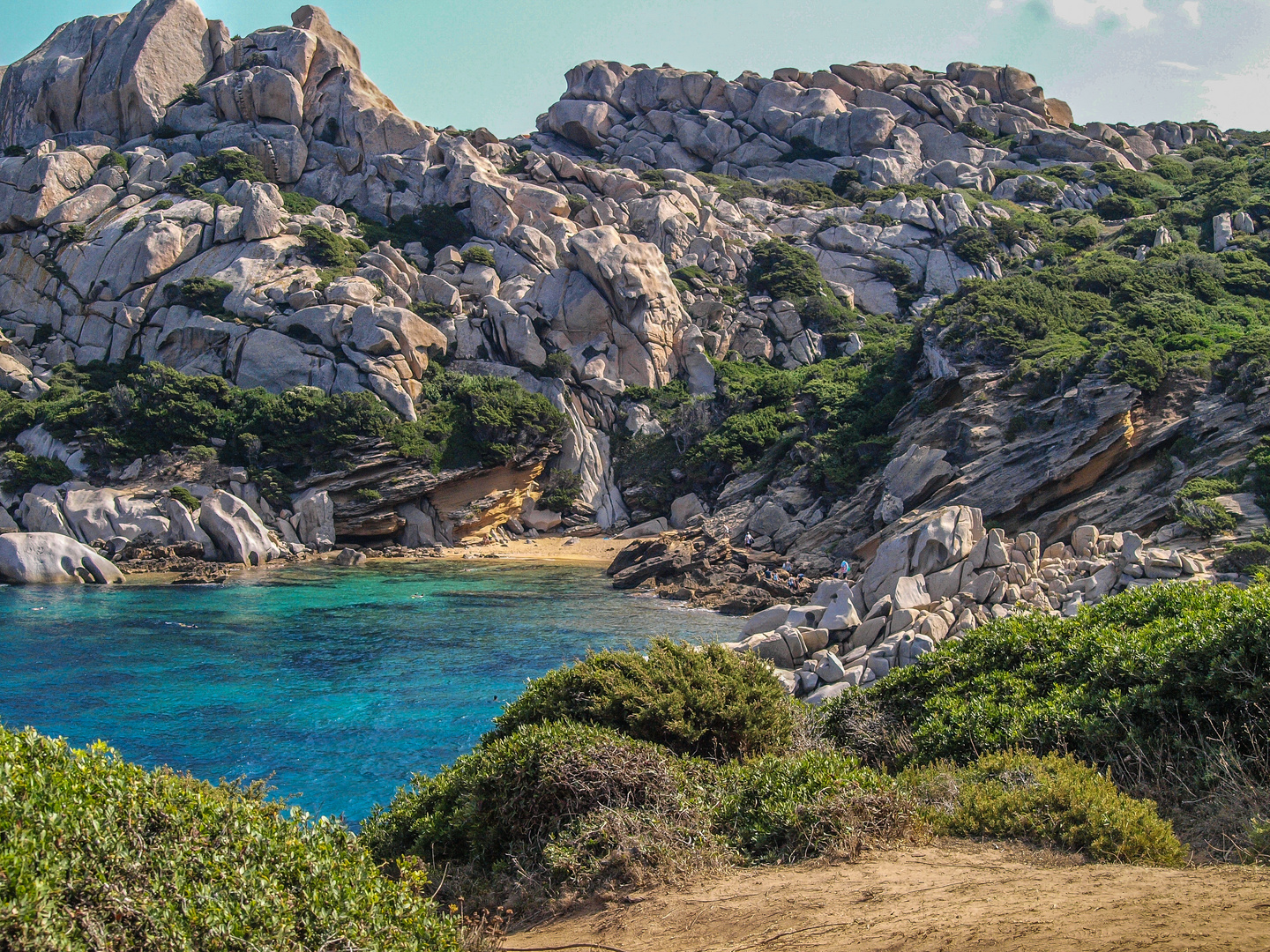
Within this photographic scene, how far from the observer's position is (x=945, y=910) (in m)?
5.03

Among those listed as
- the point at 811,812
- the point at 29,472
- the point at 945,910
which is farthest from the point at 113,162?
the point at 945,910

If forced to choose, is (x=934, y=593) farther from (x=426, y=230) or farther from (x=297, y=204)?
(x=297, y=204)

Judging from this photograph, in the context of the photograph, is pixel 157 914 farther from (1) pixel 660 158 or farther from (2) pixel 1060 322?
(1) pixel 660 158

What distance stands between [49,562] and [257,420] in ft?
44.0

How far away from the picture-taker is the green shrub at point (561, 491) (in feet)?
162

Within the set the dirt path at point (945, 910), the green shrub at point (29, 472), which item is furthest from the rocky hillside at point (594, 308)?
the dirt path at point (945, 910)

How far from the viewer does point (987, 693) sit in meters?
9.47

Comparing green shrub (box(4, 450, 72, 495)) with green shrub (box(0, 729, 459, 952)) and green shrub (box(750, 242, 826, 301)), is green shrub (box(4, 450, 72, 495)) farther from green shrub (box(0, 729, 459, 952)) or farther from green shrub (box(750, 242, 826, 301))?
green shrub (box(750, 242, 826, 301))

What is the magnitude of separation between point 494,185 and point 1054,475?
50913 mm

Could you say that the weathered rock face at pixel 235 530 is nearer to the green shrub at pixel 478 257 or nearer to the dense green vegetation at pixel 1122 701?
the green shrub at pixel 478 257

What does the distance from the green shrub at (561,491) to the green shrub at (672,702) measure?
39.5 meters

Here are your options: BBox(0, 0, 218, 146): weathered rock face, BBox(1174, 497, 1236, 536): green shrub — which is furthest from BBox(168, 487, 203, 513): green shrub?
BBox(0, 0, 218, 146): weathered rock face

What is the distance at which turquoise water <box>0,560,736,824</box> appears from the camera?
50.3 feet

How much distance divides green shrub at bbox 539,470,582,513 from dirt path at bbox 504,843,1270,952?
43.5 m
